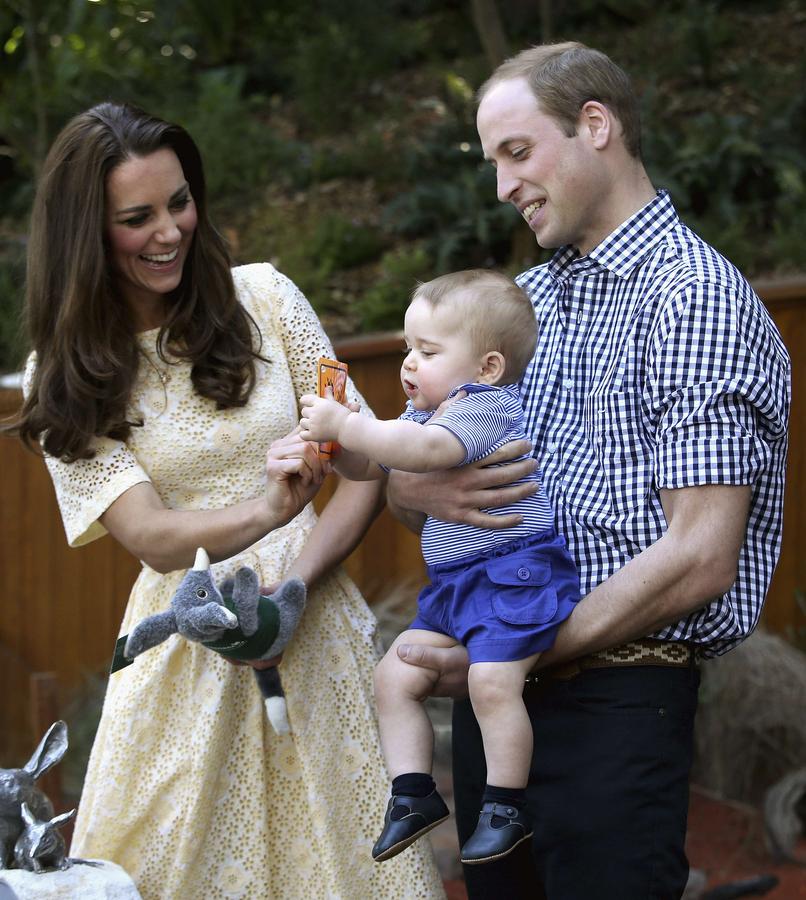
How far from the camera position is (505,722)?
240cm

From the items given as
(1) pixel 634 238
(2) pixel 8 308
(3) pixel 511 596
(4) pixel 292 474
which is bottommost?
(2) pixel 8 308

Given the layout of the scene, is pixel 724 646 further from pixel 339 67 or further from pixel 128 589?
pixel 339 67

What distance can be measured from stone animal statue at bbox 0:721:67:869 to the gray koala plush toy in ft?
1.39

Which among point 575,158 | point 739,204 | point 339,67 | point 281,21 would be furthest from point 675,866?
point 281,21

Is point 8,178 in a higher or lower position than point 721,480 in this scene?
lower

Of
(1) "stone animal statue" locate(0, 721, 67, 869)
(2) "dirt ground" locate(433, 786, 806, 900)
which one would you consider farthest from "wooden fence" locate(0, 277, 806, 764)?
(1) "stone animal statue" locate(0, 721, 67, 869)

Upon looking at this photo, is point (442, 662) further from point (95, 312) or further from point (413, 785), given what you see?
point (95, 312)

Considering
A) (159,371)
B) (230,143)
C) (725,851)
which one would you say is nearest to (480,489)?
(159,371)

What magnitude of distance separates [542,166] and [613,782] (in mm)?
1176

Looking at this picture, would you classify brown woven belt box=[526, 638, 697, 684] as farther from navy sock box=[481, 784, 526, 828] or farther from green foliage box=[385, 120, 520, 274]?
green foliage box=[385, 120, 520, 274]

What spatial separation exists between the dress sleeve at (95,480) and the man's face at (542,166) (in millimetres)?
1024

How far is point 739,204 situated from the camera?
7.67m

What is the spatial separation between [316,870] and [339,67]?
25.0 ft

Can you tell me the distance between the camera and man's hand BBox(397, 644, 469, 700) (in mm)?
2525
